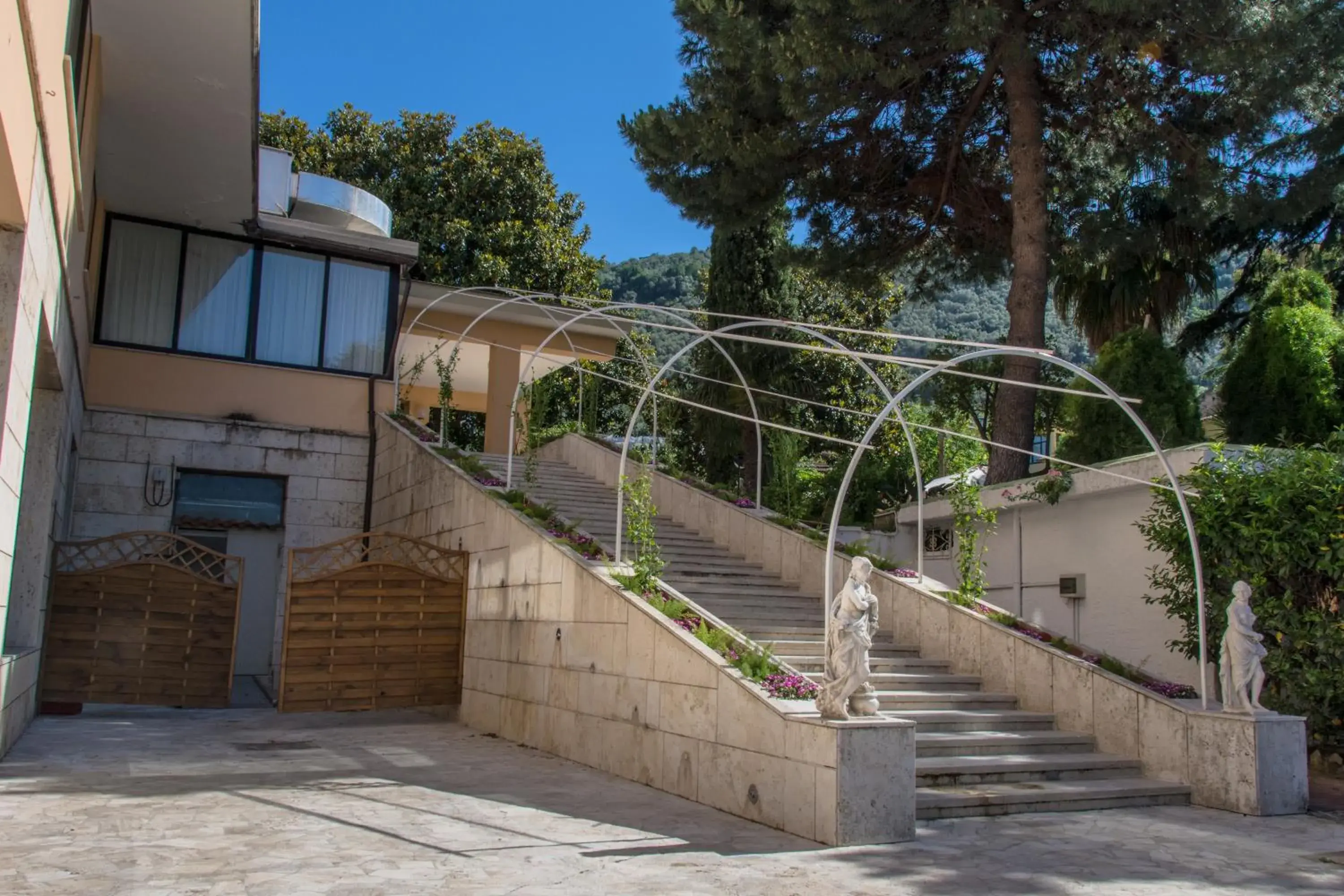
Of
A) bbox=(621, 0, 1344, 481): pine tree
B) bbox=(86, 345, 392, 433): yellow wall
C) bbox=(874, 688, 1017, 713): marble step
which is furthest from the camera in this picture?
bbox=(86, 345, 392, 433): yellow wall

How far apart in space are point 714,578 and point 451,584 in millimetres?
3333

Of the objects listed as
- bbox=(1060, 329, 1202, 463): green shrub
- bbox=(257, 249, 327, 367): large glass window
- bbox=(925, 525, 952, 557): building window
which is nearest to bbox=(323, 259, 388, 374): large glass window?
bbox=(257, 249, 327, 367): large glass window

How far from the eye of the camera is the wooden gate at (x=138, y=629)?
39.5 ft

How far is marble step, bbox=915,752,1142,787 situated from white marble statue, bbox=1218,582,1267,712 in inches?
41.4

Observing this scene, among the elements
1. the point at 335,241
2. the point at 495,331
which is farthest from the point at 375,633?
the point at 495,331

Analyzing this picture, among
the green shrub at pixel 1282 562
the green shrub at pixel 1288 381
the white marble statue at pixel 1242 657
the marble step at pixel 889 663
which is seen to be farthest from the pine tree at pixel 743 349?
the white marble statue at pixel 1242 657

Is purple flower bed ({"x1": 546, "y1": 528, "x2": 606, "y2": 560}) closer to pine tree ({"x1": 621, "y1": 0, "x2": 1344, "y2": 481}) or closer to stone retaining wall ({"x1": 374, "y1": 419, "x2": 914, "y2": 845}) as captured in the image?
stone retaining wall ({"x1": 374, "y1": 419, "x2": 914, "y2": 845})

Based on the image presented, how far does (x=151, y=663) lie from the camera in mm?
12617

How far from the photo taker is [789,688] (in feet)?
26.0

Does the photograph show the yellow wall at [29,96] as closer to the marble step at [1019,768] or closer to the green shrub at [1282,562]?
the marble step at [1019,768]

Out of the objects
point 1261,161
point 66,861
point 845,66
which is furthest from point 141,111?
point 1261,161

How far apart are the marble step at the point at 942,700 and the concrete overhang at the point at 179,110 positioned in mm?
8667

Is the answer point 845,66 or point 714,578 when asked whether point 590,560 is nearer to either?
point 714,578

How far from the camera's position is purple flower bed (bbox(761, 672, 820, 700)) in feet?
25.7
